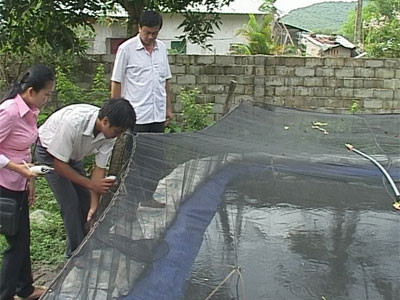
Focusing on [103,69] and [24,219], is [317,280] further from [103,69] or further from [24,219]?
[103,69]

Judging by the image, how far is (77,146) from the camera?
8.07 feet

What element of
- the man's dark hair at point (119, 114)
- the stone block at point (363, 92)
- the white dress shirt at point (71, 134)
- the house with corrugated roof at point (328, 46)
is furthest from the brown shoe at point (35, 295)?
the house with corrugated roof at point (328, 46)

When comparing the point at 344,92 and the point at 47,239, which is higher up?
the point at 344,92

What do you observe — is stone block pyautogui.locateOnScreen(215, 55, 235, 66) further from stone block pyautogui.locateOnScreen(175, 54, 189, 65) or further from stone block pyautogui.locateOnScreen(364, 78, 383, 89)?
stone block pyautogui.locateOnScreen(364, 78, 383, 89)

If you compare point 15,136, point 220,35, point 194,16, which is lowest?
point 15,136

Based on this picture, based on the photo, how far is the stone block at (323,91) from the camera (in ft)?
20.6

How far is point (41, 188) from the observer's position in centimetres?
445

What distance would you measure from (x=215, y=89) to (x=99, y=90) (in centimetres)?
123

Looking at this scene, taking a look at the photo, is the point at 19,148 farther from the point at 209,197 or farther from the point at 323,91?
the point at 323,91

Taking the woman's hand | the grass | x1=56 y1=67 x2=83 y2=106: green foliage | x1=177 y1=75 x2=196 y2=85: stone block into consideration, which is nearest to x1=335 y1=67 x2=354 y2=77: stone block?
x1=177 y1=75 x2=196 y2=85: stone block

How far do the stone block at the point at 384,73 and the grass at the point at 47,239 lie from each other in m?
3.71

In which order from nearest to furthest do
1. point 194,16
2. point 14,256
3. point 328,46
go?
point 14,256 → point 194,16 → point 328,46

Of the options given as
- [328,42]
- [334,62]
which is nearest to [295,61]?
[334,62]

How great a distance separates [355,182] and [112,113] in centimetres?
106
